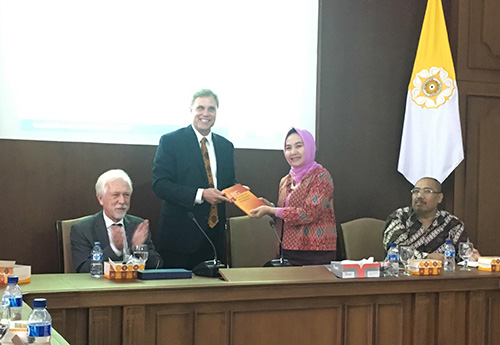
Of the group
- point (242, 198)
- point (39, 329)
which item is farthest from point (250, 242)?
point (39, 329)

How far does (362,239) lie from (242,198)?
133cm

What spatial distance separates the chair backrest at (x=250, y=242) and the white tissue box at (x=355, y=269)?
42.0 inches

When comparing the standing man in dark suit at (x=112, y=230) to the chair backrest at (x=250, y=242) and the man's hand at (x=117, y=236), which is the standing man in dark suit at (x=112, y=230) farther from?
the chair backrest at (x=250, y=242)

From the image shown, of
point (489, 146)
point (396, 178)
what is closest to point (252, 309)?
point (396, 178)

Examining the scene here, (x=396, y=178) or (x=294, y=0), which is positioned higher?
(x=294, y=0)

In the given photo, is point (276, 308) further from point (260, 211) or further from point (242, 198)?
point (242, 198)

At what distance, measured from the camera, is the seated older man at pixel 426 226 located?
166 inches

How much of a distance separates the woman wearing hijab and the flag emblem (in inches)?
64.0

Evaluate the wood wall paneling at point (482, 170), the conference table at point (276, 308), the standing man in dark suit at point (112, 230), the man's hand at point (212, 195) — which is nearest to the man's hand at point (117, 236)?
the standing man in dark suit at point (112, 230)

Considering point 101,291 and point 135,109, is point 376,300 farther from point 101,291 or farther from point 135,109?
point 135,109

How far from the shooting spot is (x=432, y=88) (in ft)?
17.4

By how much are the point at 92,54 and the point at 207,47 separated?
79cm

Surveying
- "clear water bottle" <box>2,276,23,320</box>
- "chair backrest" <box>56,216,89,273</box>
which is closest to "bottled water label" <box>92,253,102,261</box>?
"chair backrest" <box>56,216,89,273</box>

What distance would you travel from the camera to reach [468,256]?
12.9 feet
